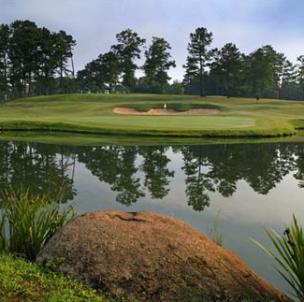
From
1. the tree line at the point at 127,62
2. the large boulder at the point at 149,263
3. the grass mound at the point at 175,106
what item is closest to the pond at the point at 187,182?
the large boulder at the point at 149,263

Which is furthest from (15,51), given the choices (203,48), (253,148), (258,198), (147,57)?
(258,198)

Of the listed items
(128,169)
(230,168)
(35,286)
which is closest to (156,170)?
(128,169)

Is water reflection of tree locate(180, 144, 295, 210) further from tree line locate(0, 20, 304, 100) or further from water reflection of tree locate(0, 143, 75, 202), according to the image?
tree line locate(0, 20, 304, 100)

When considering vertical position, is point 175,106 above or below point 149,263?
below

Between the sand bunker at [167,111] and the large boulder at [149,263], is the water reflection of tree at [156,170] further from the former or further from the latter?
the sand bunker at [167,111]

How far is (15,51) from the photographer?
90750 mm

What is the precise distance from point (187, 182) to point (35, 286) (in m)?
12.5

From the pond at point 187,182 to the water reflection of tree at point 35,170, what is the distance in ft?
0.11

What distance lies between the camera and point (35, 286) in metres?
6.04

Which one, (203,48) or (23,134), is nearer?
(23,134)

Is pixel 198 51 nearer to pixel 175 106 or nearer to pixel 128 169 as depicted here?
pixel 175 106

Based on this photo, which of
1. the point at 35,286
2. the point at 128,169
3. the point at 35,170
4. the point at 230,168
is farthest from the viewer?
the point at 230,168

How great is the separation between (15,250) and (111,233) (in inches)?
68.2

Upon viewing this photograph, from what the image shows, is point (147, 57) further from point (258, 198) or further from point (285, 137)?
point (258, 198)
